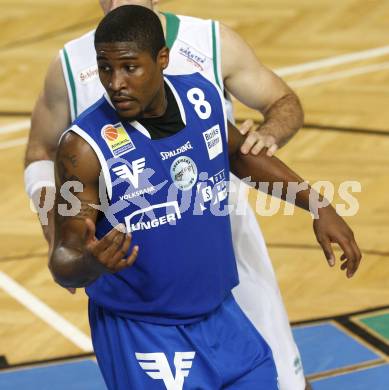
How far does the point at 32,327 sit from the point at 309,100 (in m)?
3.44

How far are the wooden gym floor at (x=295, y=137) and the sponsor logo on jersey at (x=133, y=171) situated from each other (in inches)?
92.6

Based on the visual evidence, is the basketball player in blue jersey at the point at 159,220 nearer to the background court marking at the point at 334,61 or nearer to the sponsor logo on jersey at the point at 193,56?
the sponsor logo on jersey at the point at 193,56

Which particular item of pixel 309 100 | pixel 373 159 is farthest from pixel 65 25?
pixel 373 159

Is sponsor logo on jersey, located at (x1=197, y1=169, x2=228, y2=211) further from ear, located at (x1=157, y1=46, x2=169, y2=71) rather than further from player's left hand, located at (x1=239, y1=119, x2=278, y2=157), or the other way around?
ear, located at (x1=157, y1=46, x2=169, y2=71)

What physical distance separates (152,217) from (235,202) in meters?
1.12

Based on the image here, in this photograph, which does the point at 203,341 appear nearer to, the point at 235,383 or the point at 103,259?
the point at 235,383

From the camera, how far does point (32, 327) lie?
6.54m

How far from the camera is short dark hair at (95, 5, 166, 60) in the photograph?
401 centimetres

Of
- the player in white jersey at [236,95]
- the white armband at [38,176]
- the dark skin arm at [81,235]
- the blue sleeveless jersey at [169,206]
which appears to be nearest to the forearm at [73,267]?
the dark skin arm at [81,235]

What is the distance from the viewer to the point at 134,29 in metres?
4.04

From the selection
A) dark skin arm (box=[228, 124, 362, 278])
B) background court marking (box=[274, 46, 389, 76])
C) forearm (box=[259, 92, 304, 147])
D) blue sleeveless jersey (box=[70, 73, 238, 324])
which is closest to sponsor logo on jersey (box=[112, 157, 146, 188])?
blue sleeveless jersey (box=[70, 73, 238, 324])

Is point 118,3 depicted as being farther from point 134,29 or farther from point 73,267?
point 73,267

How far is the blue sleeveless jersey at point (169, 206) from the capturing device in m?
4.06

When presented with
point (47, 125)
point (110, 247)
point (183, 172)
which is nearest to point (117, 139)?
point (183, 172)
